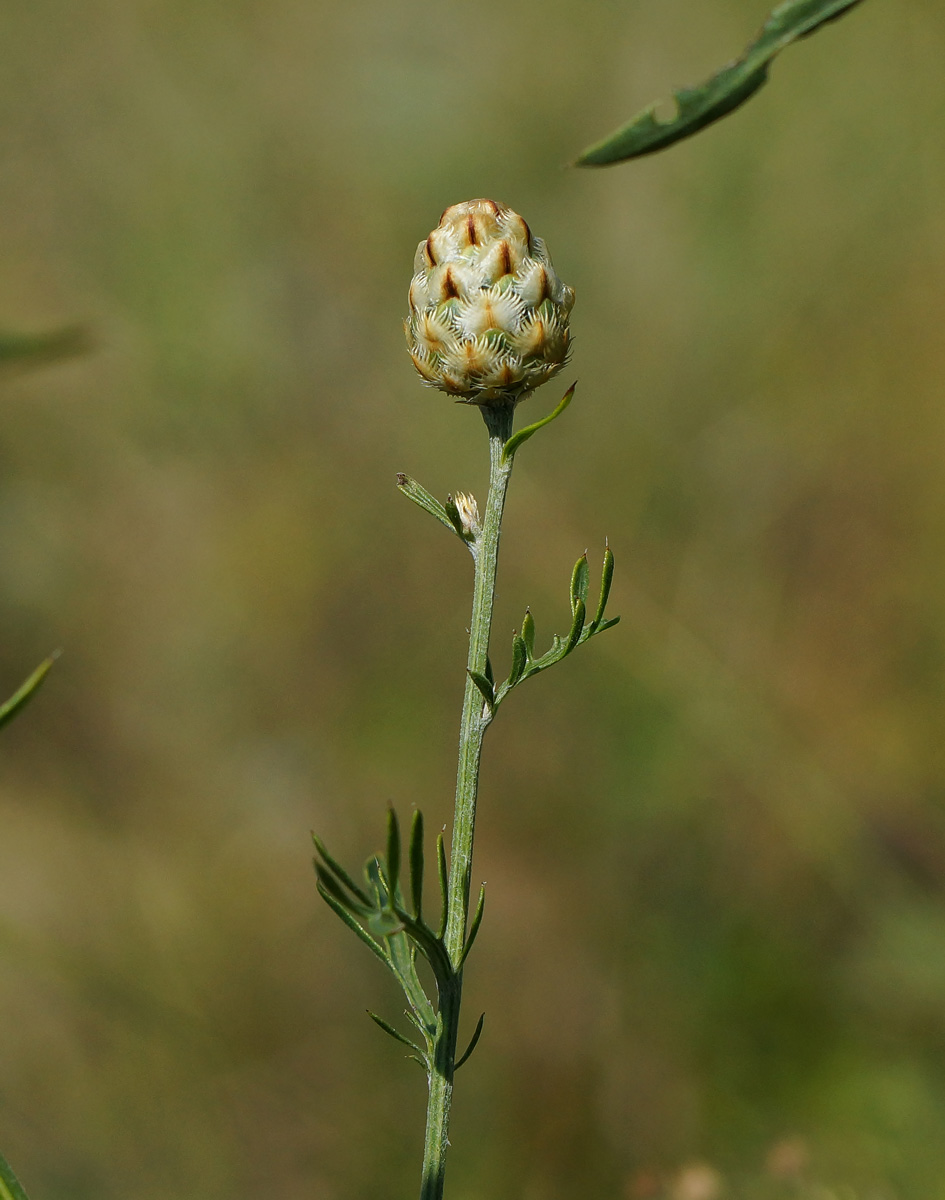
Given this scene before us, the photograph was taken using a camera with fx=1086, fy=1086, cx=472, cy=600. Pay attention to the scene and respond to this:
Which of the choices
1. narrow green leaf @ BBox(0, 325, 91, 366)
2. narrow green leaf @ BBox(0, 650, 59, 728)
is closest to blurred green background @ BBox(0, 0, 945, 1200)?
narrow green leaf @ BBox(0, 650, 59, 728)

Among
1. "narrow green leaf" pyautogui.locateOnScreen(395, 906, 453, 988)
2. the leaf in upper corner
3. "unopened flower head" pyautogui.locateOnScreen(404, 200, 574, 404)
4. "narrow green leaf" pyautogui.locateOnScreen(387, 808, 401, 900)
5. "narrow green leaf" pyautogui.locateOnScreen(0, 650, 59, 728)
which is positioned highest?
"unopened flower head" pyautogui.locateOnScreen(404, 200, 574, 404)

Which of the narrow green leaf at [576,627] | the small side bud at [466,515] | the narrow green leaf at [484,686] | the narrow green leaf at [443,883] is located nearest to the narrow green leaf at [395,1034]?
the narrow green leaf at [443,883]

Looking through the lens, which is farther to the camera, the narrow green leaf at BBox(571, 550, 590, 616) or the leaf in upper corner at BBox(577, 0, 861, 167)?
the narrow green leaf at BBox(571, 550, 590, 616)

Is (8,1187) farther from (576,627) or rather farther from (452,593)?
(452,593)

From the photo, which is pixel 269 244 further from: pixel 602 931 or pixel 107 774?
pixel 602 931

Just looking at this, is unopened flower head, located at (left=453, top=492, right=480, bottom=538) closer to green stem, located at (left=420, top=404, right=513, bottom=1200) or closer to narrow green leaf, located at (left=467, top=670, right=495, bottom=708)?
green stem, located at (left=420, top=404, right=513, bottom=1200)

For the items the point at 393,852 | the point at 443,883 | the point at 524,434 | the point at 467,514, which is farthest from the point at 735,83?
the point at 443,883

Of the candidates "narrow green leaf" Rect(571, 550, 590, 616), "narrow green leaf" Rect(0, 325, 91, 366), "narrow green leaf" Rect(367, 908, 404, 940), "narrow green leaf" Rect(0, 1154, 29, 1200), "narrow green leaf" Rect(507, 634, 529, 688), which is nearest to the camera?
"narrow green leaf" Rect(0, 325, 91, 366)

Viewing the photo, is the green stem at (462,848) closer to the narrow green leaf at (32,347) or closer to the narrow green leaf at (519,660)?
→ the narrow green leaf at (519,660)
